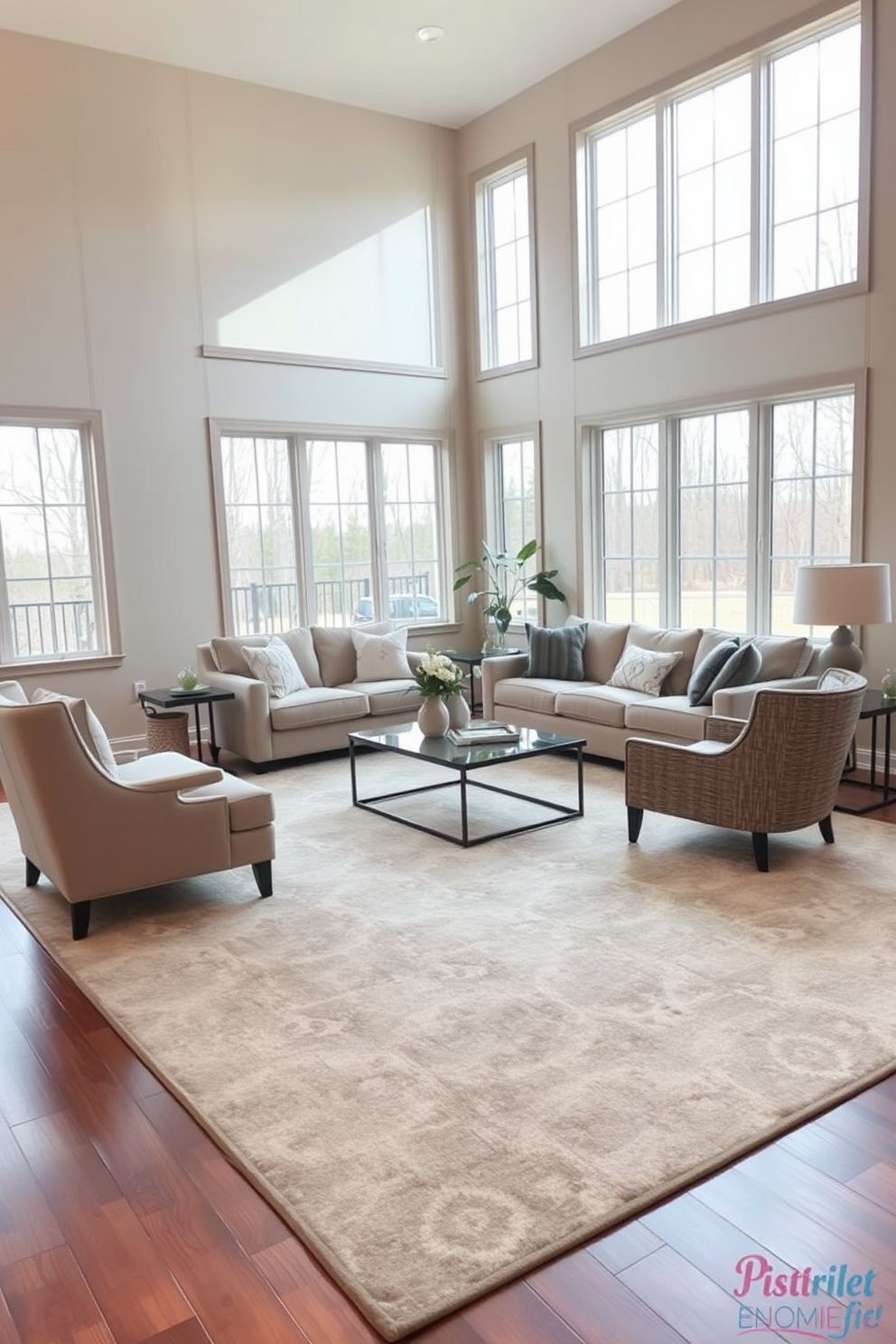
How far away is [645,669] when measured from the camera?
6.24 metres

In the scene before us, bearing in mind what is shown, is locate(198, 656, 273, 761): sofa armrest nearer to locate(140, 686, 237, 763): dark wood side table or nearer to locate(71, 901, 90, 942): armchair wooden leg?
locate(140, 686, 237, 763): dark wood side table

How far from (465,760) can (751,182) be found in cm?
416

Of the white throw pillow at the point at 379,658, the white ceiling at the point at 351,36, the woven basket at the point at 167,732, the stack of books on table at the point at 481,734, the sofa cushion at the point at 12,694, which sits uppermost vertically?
the white ceiling at the point at 351,36

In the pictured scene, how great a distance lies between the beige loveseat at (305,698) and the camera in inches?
252

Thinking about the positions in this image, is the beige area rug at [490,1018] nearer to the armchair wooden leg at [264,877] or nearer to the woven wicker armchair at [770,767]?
the armchair wooden leg at [264,877]

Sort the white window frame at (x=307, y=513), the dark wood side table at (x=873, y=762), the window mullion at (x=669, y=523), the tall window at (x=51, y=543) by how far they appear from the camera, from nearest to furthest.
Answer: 1. the dark wood side table at (x=873, y=762)
2. the tall window at (x=51, y=543)
3. the window mullion at (x=669, y=523)
4. the white window frame at (x=307, y=513)

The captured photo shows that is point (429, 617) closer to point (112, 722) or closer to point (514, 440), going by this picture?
point (514, 440)

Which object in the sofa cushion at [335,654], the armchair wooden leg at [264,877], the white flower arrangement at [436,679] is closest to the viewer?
the armchair wooden leg at [264,877]

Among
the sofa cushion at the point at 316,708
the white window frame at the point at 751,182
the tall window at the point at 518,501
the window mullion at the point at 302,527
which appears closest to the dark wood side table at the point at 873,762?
the white window frame at the point at 751,182

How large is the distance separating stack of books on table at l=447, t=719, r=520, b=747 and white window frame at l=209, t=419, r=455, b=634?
2.83 metres

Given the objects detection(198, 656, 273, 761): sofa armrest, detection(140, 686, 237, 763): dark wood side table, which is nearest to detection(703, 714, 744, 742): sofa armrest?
detection(198, 656, 273, 761): sofa armrest

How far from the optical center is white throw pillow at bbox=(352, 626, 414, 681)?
7.25 m

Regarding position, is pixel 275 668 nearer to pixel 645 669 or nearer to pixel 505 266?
pixel 645 669

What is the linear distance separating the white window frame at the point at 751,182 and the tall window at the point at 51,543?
370 centimetres
